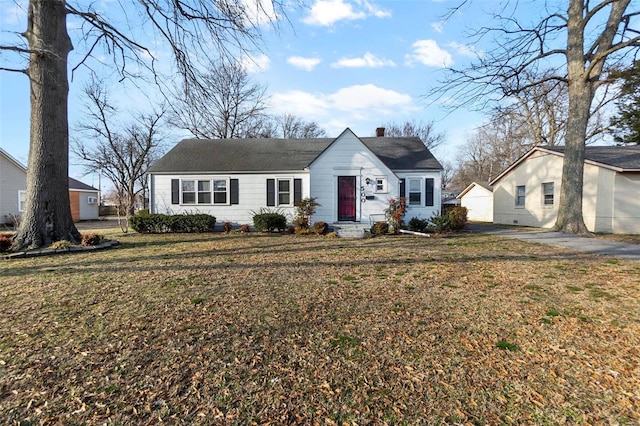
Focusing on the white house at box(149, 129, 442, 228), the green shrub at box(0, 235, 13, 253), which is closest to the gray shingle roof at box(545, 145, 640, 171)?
the white house at box(149, 129, 442, 228)

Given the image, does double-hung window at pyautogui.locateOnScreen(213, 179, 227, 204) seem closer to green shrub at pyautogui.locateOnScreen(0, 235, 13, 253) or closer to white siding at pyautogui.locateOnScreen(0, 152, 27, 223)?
green shrub at pyautogui.locateOnScreen(0, 235, 13, 253)

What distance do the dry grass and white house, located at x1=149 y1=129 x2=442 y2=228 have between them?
8.16 metres

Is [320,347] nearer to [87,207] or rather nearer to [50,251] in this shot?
[50,251]

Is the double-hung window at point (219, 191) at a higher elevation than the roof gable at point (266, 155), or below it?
below

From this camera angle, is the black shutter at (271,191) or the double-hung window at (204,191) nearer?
the black shutter at (271,191)

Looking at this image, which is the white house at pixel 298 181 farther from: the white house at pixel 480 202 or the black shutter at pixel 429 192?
the white house at pixel 480 202

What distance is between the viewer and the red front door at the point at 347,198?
14.0 metres

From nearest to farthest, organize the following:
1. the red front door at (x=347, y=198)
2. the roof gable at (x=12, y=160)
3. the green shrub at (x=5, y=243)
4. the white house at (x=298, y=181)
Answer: the green shrub at (x=5, y=243) → the white house at (x=298, y=181) → the red front door at (x=347, y=198) → the roof gable at (x=12, y=160)

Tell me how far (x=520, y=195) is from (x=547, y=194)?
6.48ft

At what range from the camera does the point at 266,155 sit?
16.4 metres

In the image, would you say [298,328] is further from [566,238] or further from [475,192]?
[475,192]

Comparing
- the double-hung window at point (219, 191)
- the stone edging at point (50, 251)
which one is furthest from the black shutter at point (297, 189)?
the stone edging at point (50, 251)

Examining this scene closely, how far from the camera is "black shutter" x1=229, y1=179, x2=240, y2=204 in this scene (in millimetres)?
15383

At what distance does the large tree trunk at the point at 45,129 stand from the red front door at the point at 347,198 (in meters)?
10.1
